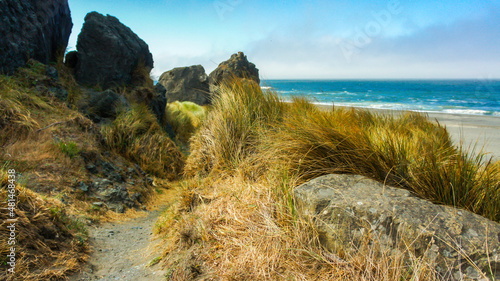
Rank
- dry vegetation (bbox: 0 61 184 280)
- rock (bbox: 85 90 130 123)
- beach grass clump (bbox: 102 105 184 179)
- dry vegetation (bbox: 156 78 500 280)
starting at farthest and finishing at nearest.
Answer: rock (bbox: 85 90 130 123), beach grass clump (bbox: 102 105 184 179), dry vegetation (bbox: 0 61 184 280), dry vegetation (bbox: 156 78 500 280)

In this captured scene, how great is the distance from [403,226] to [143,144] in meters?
7.09

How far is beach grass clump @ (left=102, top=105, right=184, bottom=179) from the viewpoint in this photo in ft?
24.5

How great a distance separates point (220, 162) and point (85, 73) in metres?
7.65

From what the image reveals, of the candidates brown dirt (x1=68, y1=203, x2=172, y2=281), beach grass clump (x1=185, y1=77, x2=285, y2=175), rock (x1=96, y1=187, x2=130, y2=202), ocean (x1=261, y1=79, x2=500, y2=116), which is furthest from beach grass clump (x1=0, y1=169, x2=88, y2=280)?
ocean (x1=261, y1=79, x2=500, y2=116)

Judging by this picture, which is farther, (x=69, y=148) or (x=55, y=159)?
(x=69, y=148)

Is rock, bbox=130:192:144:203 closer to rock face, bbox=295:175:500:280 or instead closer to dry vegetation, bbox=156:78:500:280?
dry vegetation, bbox=156:78:500:280

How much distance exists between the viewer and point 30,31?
25.0ft

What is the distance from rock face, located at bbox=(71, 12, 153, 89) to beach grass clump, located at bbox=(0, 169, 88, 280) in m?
7.83

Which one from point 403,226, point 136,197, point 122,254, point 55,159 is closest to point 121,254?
point 122,254

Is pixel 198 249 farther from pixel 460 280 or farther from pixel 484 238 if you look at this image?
pixel 484 238

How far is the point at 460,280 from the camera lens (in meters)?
1.80

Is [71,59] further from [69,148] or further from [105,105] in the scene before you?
[69,148]

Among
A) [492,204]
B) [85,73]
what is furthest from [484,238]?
[85,73]

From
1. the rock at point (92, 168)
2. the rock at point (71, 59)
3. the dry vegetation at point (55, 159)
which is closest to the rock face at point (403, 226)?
the dry vegetation at point (55, 159)
